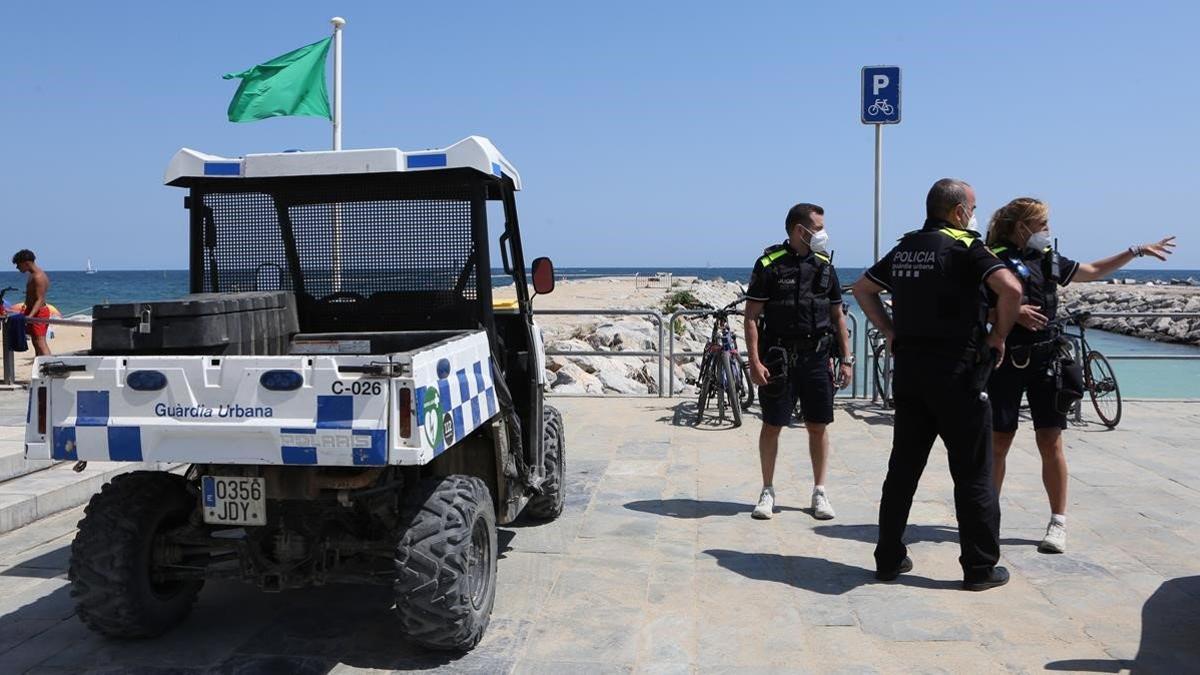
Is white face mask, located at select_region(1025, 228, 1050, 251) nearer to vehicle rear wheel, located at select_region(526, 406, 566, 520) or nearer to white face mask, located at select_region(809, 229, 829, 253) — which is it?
white face mask, located at select_region(809, 229, 829, 253)

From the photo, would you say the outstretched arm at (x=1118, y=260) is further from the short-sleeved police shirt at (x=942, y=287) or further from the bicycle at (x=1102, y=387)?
the bicycle at (x=1102, y=387)

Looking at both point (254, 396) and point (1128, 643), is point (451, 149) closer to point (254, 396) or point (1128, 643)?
point (254, 396)

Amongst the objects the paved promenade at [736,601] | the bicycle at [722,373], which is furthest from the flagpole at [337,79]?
the paved promenade at [736,601]

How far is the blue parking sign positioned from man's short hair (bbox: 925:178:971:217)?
5416 mm

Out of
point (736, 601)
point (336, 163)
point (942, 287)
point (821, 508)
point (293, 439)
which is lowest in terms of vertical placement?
point (736, 601)

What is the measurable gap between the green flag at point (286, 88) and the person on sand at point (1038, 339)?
821cm

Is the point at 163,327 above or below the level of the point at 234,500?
above

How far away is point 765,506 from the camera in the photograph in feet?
20.8

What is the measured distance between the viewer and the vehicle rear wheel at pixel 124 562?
4012 millimetres

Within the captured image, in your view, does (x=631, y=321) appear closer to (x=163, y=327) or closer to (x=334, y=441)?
(x=163, y=327)

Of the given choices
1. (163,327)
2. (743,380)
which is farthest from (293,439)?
(743,380)

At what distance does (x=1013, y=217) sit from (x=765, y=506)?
231 centimetres

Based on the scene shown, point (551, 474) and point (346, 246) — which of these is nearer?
point (346, 246)

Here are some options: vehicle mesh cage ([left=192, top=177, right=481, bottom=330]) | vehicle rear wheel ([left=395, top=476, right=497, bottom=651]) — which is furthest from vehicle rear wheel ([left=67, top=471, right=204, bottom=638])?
vehicle mesh cage ([left=192, top=177, right=481, bottom=330])
